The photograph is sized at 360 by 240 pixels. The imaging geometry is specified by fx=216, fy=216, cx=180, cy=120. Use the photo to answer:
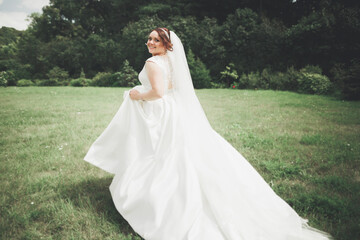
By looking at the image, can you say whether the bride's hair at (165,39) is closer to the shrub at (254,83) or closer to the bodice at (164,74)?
the bodice at (164,74)

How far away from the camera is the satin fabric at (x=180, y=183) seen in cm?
215

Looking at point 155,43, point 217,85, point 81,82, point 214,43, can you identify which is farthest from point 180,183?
point 81,82

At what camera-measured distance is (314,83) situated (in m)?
13.8

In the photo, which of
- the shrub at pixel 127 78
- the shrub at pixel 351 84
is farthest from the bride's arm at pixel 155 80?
the shrub at pixel 127 78

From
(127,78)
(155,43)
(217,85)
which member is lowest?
(217,85)

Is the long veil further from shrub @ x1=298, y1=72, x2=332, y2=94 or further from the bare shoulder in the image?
shrub @ x1=298, y1=72, x2=332, y2=94

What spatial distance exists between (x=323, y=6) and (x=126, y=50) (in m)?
22.9

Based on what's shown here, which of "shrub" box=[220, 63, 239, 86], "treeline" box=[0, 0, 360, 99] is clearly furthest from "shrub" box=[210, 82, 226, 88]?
"shrub" box=[220, 63, 239, 86]

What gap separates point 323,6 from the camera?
1836 cm

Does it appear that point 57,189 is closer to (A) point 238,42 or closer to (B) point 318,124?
(B) point 318,124

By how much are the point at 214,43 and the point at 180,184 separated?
23.1m

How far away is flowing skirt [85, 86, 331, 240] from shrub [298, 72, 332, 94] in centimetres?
1346

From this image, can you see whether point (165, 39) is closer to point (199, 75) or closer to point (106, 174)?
point (106, 174)

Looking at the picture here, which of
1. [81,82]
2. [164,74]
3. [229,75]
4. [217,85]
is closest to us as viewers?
[164,74]
